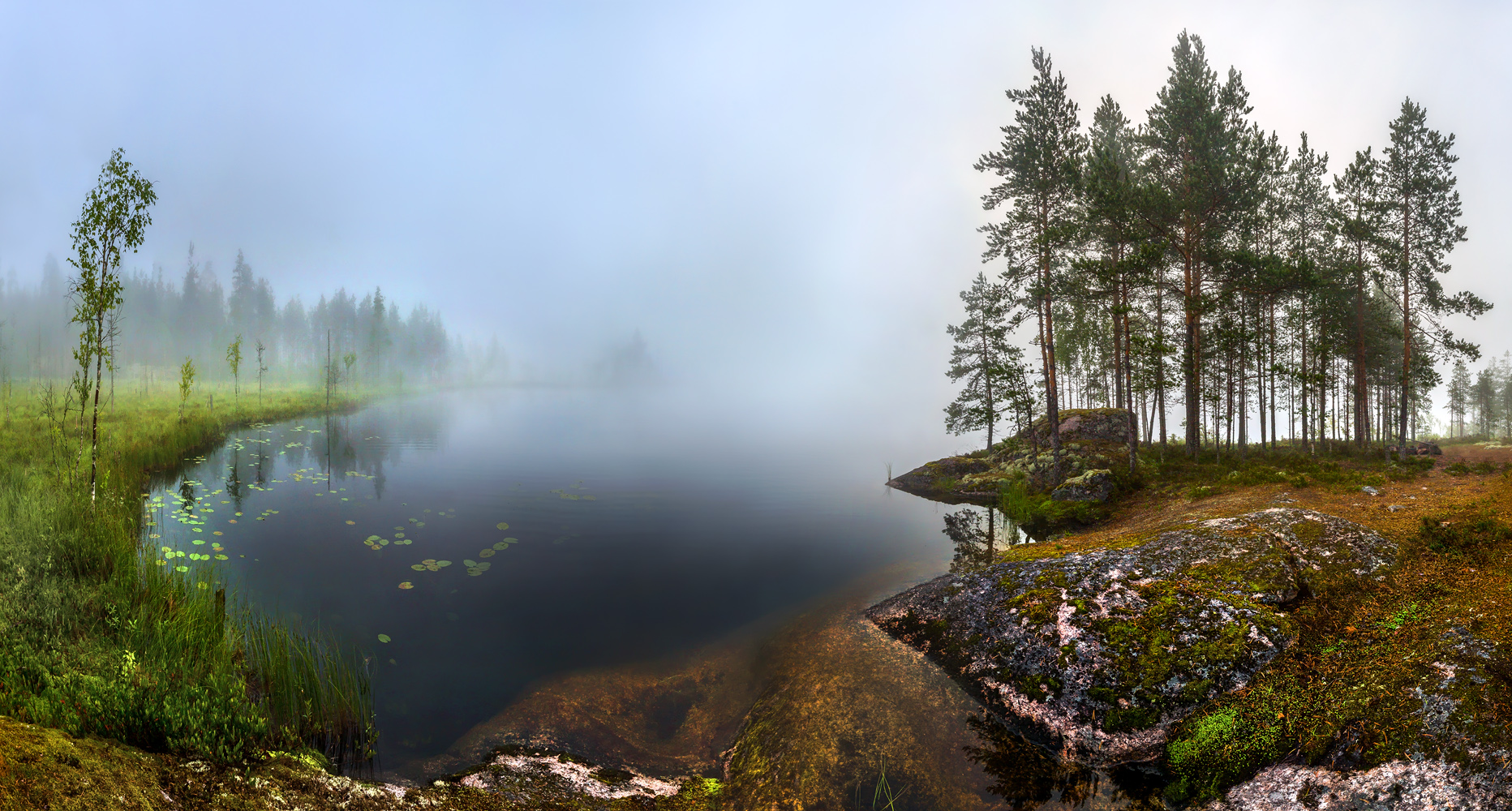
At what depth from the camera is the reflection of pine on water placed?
14.1 metres

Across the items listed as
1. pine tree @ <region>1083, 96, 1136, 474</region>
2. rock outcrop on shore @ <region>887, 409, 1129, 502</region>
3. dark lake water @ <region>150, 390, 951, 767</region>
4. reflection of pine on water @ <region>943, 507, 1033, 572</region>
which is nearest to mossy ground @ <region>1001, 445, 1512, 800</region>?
reflection of pine on water @ <region>943, 507, 1033, 572</region>

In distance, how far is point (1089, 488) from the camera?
18031 mm

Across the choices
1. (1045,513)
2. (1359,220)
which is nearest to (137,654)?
(1045,513)

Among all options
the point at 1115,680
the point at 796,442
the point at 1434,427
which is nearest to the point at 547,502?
the point at 1115,680

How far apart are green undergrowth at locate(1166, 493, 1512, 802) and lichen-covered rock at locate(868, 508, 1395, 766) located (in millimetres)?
283

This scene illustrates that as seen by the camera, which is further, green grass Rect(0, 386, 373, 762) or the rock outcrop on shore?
the rock outcrop on shore

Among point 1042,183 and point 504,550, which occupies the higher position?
point 1042,183

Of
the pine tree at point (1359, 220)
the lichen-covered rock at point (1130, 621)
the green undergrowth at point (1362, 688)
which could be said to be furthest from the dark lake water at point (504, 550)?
the pine tree at point (1359, 220)

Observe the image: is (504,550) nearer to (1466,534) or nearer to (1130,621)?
(1130,621)

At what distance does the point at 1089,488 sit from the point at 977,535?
4.80 m

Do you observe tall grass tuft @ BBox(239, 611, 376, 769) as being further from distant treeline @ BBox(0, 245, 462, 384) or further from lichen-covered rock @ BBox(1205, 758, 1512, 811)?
distant treeline @ BBox(0, 245, 462, 384)

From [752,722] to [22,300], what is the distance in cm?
17053

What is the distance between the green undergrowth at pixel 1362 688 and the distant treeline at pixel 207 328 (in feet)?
287

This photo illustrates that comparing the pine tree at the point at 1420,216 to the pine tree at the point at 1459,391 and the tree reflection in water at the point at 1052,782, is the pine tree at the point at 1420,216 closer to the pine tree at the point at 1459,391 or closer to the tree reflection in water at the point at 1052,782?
the tree reflection in water at the point at 1052,782
